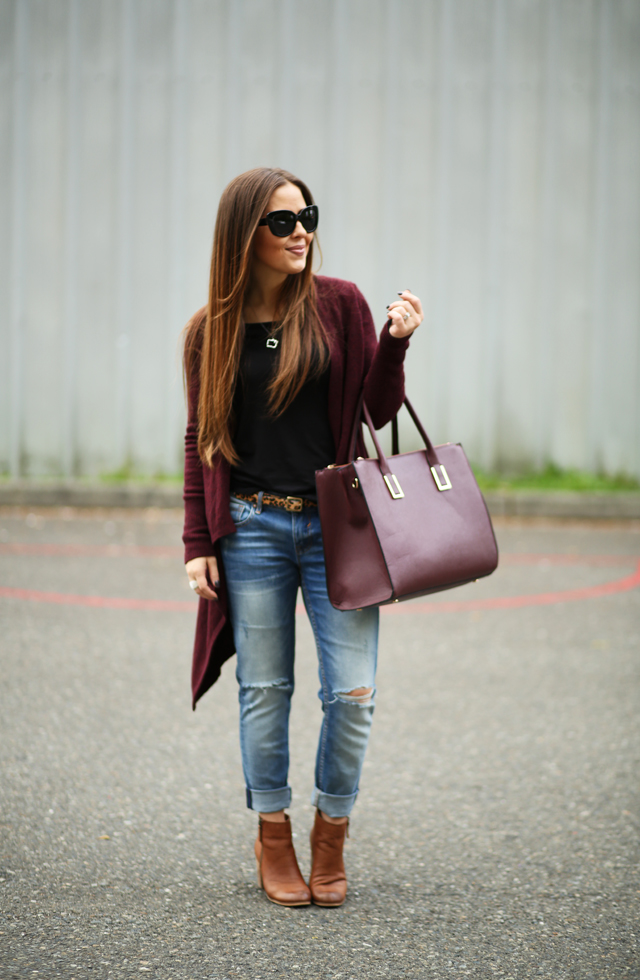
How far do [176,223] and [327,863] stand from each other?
8.73 meters

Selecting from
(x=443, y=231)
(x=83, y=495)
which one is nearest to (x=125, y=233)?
(x=83, y=495)

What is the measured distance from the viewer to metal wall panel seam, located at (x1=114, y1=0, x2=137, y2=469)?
10.6 metres

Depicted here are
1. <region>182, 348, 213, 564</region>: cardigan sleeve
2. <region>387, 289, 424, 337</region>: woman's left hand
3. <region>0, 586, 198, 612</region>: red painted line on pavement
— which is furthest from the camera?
<region>0, 586, 198, 612</region>: red painted line on pavement

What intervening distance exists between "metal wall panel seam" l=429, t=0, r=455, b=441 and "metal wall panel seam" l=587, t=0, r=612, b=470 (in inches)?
58.5

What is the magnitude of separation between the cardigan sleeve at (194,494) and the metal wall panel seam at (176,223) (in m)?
7.85

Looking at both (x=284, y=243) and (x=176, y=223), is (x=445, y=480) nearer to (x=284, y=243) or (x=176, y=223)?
(x=284, y=243)

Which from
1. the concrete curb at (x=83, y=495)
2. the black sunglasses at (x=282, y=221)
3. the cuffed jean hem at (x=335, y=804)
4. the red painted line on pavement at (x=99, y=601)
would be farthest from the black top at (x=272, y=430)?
the concrete curb at (x=83, y=495)

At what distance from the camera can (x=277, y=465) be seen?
9.46 feet

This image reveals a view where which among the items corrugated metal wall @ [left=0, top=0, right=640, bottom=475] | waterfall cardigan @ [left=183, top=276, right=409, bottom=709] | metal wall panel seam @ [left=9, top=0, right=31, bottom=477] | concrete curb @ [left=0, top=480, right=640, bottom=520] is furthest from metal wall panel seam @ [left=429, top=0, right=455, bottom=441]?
waterfall cardigan @ [left=183, top=276, right=409, bottom=709]

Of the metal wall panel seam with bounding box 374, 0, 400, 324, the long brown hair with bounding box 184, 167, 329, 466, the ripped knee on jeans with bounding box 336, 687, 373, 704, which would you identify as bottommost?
the ripped knee on jeans with bounding box 336, 687, 373, 704

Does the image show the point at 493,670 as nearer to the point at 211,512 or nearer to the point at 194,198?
the point at 211,512

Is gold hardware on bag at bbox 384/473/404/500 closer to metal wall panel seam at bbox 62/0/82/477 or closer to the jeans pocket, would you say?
the jeans pocket

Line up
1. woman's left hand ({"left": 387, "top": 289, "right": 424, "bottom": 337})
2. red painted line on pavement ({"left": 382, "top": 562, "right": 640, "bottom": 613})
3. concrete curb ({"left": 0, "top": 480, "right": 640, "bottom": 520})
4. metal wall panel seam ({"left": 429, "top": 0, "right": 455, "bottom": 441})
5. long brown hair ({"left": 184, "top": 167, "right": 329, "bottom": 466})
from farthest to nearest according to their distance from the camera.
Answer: metal wall panel seam ({"left": 429, "top": 0, "right": 455, "bottom": 441})
concrete curb ({"left": 0, "top": 480, "right": 640, "bottom": 520})
red painted line on pavement ({"left": 382, "top": 562, "right": 640, "bottom": 613})
long brown hair ({"left": 184, "top": 167, "right": 329, "bottom": 466})
woman's left hand ({"left": 387, "top": 289, "right": 424, "bottom": 337})

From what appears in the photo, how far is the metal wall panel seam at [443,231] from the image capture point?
10.4 m
